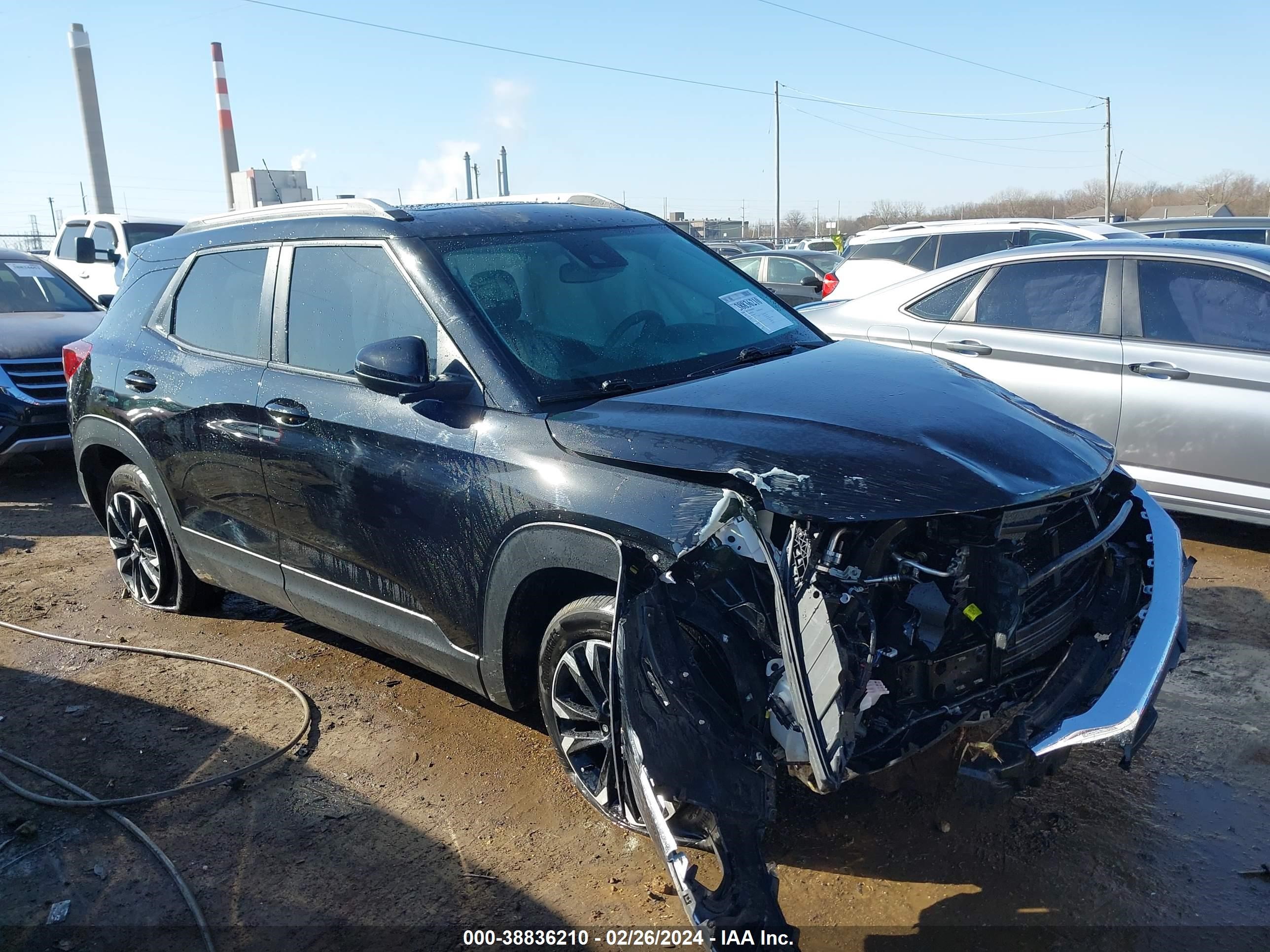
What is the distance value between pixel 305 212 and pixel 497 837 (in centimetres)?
262

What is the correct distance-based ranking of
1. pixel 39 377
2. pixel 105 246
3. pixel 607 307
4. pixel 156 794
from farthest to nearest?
pixel 105 246 < pixel 39 377 < pixel 607 307 < pixel 156 794

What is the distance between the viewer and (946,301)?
6.41 metres

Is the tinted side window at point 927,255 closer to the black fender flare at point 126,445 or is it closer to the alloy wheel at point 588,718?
the black fender flare at point 126,445

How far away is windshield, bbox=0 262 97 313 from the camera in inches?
361

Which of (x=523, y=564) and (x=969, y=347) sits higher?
(x=969, y=347)

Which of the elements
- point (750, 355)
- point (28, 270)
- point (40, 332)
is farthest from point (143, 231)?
point (750, 355)

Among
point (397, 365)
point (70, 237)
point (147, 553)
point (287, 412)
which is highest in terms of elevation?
point (70, 237)

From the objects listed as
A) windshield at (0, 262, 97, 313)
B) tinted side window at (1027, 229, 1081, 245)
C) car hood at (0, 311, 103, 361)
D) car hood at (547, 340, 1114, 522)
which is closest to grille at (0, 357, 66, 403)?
car hood at (0, 311, 103, 361)

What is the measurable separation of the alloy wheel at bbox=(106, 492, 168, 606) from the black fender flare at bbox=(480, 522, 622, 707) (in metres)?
2.59

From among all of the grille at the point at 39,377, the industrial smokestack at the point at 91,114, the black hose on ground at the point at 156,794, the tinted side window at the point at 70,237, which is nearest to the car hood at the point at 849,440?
the black hose on ground at the point at 156,794

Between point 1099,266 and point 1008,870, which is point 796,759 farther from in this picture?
point 1099,266

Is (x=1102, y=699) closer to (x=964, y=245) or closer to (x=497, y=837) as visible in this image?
(x=497, y=837)

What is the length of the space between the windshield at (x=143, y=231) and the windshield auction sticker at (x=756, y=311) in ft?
41.0

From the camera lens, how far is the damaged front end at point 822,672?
247 cm
